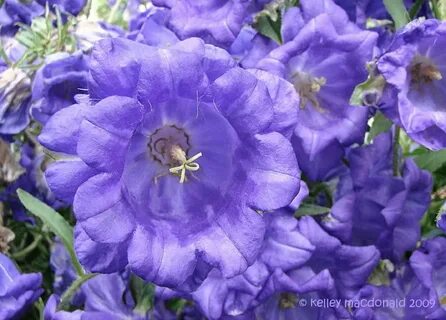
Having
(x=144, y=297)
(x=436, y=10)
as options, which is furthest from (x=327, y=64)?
(x=144, y=297)

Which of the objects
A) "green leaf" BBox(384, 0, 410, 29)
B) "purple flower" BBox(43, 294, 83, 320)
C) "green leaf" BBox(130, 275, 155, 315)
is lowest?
"green leaf" BBox(130, 275, 155, 315)

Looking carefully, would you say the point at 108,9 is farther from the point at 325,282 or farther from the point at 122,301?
the point at 325,282

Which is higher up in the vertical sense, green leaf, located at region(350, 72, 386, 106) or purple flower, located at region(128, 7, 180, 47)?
purple flower, located at region(128, 7, 180, 47)

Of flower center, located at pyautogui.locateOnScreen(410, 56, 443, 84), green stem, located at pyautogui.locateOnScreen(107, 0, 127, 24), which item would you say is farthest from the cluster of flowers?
green stem, located at pyautogui.locateOnScreen(107, 0, 127, 24)

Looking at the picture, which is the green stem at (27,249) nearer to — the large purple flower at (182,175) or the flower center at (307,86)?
the large purple flower at (182,175)

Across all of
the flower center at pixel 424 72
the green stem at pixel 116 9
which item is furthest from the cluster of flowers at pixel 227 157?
the green stem at pixel 116 9

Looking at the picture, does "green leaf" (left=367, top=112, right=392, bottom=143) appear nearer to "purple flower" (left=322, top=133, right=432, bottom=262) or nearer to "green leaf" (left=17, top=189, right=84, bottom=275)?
"purple flower" (left=322, top=133, right=432, bottom=262)

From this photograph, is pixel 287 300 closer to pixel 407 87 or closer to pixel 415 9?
pixel 407 87
